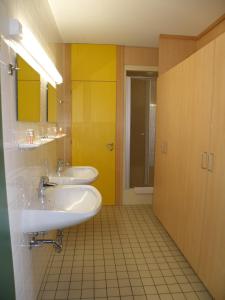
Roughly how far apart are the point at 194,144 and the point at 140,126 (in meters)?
1.83

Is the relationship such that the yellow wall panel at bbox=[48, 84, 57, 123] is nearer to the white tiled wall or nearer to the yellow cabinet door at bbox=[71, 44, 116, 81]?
the white tiled wall

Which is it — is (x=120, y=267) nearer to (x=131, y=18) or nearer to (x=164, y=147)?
(x=164, y=147)

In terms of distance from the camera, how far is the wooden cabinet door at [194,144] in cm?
182

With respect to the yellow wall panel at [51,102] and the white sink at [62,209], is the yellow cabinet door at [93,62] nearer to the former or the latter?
the yellow wall panel at [51,102]

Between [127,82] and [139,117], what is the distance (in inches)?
23.1

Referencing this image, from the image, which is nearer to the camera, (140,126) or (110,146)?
(110,146)

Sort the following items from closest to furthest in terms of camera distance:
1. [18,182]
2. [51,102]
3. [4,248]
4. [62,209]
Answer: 1. [4,248]
2. [18,182]
3. [62,209]
4. [51,102]

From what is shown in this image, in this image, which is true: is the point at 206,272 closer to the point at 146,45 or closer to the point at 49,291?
the point at 49,291

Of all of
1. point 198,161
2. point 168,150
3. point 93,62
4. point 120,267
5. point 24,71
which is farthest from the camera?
point 93,62

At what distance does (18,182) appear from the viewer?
131 cm

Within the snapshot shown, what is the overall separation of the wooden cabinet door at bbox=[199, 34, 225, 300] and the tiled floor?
257mm

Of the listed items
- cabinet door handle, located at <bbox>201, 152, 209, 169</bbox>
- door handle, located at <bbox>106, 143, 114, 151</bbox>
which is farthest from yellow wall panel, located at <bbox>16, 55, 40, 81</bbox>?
door handle, located at <bbox>106, 143, 114, 151</bbox>

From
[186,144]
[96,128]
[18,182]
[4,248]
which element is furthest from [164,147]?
[4,248]

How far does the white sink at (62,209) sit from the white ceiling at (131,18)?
180cm
